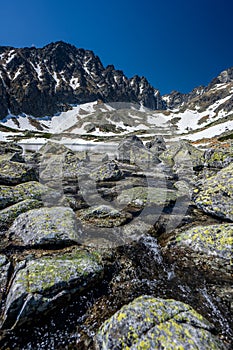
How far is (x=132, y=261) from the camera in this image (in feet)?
21.0

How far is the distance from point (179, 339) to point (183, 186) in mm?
10562

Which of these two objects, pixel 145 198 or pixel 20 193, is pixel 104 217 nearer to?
pixel 145 198

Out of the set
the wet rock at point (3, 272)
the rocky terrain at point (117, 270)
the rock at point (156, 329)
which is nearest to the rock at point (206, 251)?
the rocky terrain at point (117, 270)

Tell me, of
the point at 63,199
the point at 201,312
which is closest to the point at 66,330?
the point at 201,312

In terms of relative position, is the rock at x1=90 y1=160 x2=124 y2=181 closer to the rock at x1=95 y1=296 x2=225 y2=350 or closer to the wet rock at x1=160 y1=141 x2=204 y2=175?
the wet rock at x1=160 y1=141 x2=204 y2=175

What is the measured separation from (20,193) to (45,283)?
609 cm

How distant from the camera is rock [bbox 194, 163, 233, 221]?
27.0ft

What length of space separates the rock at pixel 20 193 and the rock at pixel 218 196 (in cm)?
801

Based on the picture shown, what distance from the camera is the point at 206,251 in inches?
248

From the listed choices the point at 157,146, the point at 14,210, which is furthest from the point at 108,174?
the point at 157,146

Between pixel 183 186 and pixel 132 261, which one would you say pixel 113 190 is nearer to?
pixel 183 186

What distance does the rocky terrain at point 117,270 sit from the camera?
13.4 feet

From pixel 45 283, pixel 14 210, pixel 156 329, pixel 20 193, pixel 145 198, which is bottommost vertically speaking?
pixel 156 329

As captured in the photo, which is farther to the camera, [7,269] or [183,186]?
[183,186]
